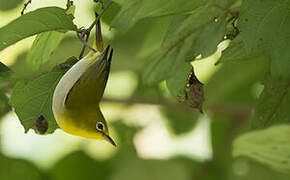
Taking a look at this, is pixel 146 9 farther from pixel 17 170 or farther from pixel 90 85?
pixel 17 170

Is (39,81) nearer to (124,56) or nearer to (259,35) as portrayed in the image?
(259,35)

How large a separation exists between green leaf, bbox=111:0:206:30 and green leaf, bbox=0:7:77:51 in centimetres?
10

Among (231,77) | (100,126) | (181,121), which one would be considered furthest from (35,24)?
(181,121)

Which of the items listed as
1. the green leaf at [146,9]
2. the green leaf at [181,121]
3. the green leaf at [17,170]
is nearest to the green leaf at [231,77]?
the green leaf at [181,121]

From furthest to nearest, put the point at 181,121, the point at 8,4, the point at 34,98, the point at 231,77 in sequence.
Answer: the point at 181,121 < the point at 231,77 < the point at 8,4 < the point at 34,98

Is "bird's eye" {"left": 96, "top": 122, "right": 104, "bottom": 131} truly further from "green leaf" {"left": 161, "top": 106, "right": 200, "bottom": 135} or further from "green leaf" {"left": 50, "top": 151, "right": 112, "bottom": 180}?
"green leaf" {"left": 161, "top": 106, "right": 200, "bottom": 135}

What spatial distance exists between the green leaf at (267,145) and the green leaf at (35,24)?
344mm

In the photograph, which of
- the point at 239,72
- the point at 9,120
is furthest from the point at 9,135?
the point at 239,72

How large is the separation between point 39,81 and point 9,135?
46.5 inches

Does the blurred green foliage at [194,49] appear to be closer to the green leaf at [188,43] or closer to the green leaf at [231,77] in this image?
the green leaf at [188,43]

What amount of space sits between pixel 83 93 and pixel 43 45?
0.12m

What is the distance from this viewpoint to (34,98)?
1108 millimetres

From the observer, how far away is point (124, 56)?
6.79 ft

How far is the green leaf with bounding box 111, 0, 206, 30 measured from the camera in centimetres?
92
